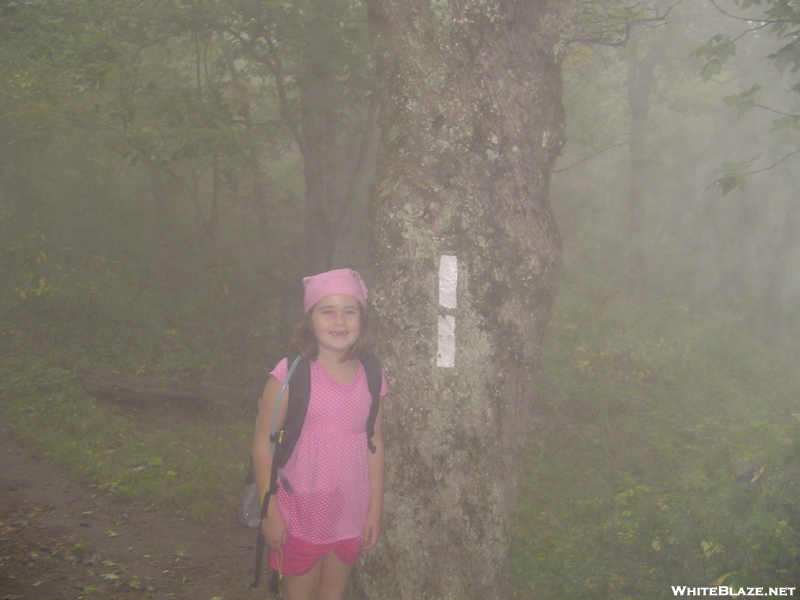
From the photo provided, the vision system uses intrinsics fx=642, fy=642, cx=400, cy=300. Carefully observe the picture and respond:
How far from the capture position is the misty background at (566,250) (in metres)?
4.00

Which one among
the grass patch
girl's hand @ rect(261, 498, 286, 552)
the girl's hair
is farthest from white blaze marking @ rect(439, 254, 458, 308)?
the grass patch

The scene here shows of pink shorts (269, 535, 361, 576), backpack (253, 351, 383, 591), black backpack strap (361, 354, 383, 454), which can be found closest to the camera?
backpack (253, 351, 383, 591)

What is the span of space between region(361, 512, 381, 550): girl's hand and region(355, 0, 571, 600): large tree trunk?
0.52ft

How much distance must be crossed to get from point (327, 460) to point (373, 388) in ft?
1.41

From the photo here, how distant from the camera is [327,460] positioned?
316 centimetres

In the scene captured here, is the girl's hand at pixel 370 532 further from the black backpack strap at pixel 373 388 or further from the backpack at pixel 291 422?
the backpack at pixel 291 422

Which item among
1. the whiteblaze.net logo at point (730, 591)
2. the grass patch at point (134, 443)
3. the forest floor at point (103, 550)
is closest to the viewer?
the whiteblaze.net logo at point (730, 591)

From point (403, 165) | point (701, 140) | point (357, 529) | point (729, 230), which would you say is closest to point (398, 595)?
point (357, 529)

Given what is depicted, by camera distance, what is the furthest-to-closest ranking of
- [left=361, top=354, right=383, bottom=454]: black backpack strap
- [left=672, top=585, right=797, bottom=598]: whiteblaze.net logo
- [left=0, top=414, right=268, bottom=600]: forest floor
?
[left=0, top=414, right=268, bottom=600]: forest floor
[left=361, top=354, right=383, bottom=454]: black backpack strap
[left=672, top=585, right=797, bottom=598]: whiteblaze.net logo

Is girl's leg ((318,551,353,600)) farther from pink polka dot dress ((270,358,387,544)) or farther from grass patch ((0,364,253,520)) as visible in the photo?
grass patch ((0,364,253,520))

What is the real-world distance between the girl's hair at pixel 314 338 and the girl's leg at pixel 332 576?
104 centimetres

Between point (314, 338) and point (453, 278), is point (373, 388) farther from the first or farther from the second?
point (453, 278)

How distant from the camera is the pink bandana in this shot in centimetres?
328

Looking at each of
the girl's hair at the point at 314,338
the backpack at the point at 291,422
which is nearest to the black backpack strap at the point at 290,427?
the backpack at the point at 291,422
